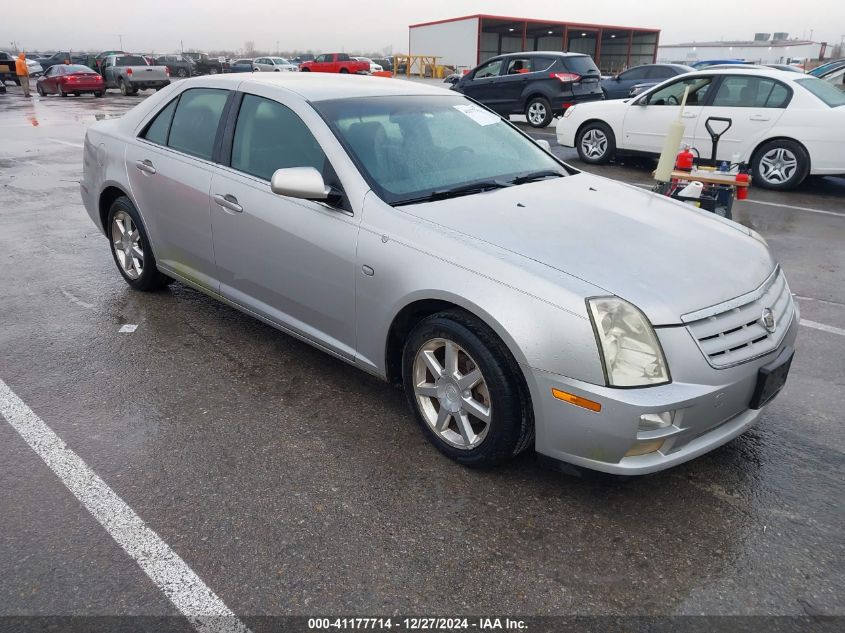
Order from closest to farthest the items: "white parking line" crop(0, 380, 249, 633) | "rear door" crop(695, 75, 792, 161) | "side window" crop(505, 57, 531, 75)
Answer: "white parking line" crop(0, 380, 249, 633), "rear door" crop(695, 75, 792, 161), "side window" crop(505, 57, 531, 75)

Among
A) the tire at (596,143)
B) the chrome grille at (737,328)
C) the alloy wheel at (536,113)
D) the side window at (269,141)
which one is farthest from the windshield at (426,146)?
the alloy wheel at (536,113)

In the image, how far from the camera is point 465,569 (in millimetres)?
2445

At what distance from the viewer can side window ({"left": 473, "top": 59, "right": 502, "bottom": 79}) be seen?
16.2 metres

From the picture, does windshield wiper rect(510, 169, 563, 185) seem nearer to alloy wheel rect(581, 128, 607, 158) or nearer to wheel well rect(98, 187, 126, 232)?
wheel well rect(98, 187, 126, 232)

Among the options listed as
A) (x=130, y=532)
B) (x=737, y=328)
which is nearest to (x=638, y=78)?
(x=737, y=328)

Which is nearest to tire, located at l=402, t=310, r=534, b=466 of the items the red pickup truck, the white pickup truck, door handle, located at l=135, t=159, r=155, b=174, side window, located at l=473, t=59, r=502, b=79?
door handle, located at l=135, t=159, r=155, b=174

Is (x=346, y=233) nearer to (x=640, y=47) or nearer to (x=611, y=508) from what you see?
(x=611, y=508)

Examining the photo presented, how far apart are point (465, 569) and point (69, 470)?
1.82 metres

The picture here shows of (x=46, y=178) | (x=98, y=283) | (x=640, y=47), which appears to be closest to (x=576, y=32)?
(x=640, y=47)

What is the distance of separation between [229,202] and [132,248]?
157cm

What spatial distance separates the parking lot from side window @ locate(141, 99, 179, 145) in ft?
4.34

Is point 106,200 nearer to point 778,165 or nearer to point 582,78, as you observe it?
point 778,165

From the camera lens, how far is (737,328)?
2.70 metres

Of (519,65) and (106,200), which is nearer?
(106,200)
